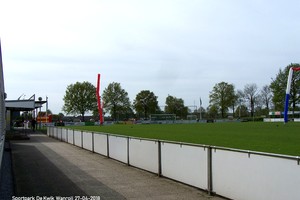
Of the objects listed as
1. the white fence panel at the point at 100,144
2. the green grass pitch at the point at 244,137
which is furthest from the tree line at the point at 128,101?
the white fence panel at the point at 100,144

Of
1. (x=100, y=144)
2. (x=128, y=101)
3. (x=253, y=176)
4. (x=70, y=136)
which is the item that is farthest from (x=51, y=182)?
(x=128, y=101)

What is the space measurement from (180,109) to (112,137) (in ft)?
371

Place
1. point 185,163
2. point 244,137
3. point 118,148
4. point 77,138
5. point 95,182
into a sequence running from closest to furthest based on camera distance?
point 185,163 < point 95,182 < point 118,148 < point 77,138 < point 244,137

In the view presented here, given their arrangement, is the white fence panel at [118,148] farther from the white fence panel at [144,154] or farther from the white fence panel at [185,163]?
the white fence panel at [185,163]

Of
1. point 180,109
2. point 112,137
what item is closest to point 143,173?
point 112,137

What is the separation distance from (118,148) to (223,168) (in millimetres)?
7140

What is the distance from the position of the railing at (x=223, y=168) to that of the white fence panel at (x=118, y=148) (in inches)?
29.5

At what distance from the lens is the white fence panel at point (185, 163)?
845cm

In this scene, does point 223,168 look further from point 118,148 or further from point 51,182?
point 118,148

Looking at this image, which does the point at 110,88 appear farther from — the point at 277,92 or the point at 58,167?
the point at 58,167

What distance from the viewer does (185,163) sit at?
9.16 m

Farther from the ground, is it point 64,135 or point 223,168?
point 223,168

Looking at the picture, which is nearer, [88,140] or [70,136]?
[88,140]

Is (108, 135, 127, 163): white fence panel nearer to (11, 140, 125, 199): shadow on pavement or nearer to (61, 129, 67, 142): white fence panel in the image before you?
(11, 140, 125, 199): shadow on pavement
